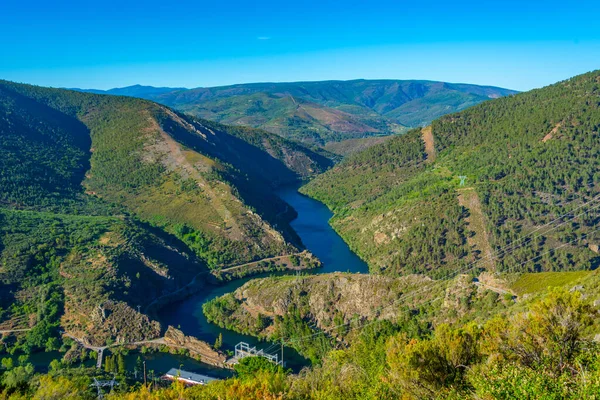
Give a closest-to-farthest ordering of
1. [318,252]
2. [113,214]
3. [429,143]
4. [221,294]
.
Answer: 1. [221,294]
2. [318,252]
3. [113,214]
4. [429,143]

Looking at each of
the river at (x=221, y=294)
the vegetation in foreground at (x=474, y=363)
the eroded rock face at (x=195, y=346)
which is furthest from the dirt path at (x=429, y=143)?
the vegetation in foreground at (x=474, y=363)

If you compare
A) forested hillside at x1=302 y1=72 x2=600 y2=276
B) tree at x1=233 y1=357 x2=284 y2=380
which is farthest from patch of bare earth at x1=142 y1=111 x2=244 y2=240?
tree at x1=233 y1=357 x2=284 y2=380

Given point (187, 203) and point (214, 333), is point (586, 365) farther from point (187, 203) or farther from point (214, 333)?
point (187, 203)

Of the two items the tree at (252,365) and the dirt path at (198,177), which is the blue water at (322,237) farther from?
the tree at (252,365)

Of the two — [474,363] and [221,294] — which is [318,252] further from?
[474,363]

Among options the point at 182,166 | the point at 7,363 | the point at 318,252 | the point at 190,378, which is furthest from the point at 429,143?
the point at 7,363
